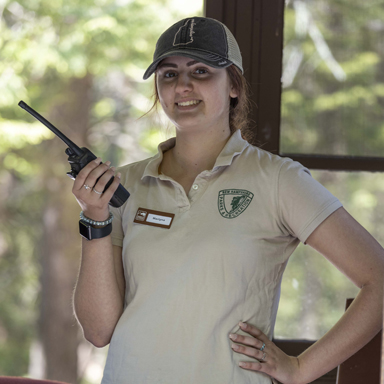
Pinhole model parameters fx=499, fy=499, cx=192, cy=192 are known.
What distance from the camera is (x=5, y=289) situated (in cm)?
791

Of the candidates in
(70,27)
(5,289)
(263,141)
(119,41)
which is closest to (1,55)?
(70,27)

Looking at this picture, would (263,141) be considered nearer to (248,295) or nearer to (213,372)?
(248,295)

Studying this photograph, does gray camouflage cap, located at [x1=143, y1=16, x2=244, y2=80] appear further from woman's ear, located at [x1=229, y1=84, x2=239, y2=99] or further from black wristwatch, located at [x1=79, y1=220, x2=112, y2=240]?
black wristwatch, located at [x1=79, y1=220, x2=112, y2=240]

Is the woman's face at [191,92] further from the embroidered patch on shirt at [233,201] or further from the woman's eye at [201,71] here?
the embroidered patch on shirt at [233,201]

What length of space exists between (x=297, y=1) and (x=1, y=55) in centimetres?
484

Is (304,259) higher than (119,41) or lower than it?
lower

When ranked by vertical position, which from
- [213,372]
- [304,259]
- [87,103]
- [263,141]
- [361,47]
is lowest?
[213,372]

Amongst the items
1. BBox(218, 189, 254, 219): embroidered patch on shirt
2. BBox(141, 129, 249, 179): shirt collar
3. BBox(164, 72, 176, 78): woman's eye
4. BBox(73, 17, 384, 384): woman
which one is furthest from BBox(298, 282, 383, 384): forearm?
BBox(164, 72, 176, 78): woman's eye

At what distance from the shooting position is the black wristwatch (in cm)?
127

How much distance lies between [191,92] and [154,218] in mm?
345

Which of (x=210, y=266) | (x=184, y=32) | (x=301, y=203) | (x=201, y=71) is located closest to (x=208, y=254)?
(x=210, y=266)

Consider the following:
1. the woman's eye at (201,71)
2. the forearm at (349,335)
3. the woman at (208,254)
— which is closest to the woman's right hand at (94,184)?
the woman at (208,254)

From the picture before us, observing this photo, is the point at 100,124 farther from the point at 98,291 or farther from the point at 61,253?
the point at 98,291

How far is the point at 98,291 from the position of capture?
4.36 feet
